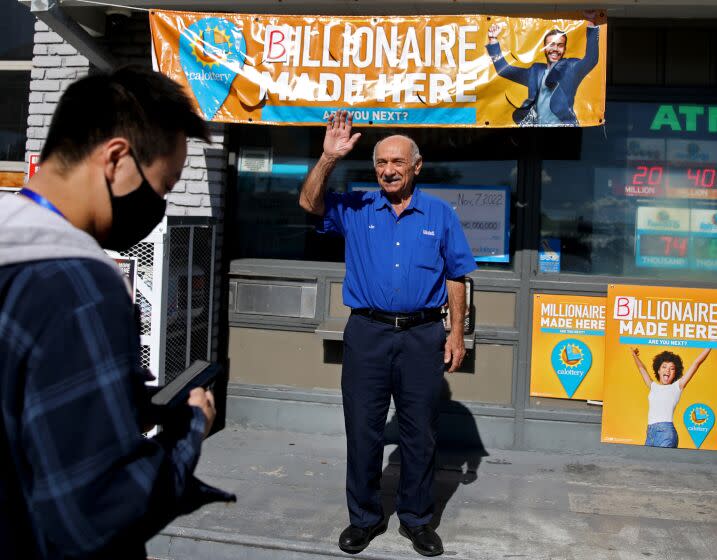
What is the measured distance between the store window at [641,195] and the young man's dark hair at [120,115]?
4.90 metres

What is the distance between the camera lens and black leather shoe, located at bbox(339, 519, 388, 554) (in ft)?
14.1

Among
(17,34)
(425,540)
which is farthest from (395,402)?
(17,34)

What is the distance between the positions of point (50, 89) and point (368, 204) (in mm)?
3302

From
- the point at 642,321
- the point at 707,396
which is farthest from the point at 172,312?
the point at 707,396

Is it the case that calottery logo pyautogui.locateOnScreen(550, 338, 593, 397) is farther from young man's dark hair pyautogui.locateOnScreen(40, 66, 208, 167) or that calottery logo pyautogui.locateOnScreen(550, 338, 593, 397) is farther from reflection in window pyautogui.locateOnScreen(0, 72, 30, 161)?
young man's dark hair pyautogui.locateOnScreen(40, 66, 208, 167)

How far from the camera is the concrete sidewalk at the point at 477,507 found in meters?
4.39

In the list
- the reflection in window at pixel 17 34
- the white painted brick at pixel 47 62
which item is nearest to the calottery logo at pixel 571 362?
the white painted brick at pixel 47 62

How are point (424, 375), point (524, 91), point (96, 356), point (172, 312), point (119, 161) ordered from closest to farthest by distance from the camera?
1. point (96, 356)
2. point (119, 161)
3. point (424, 375)
4. point (524, 91)
5. point (172, 312)

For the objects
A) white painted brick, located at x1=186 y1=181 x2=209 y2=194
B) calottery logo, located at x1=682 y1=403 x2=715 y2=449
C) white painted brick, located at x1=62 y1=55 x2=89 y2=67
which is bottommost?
calottery logo, located at x1=682 y1=403 x2=715 y2=449

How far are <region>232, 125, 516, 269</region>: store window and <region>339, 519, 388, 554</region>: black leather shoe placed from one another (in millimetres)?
2500

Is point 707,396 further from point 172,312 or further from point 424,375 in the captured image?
point 172,312

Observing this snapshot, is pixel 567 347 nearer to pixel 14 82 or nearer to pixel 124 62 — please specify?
pixel 124 62

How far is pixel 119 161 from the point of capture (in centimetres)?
148

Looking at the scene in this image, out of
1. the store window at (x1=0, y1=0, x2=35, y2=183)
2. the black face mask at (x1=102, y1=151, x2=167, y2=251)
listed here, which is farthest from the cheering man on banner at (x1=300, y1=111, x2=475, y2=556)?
the store window at (x1=0, y1=0, x2=35, y2=183)
